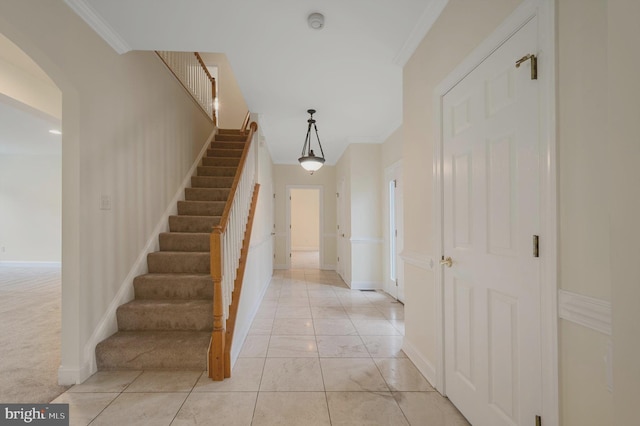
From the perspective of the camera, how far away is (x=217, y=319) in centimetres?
220

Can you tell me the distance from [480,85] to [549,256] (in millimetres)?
1014

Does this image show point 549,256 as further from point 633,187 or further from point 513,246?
point 633,187

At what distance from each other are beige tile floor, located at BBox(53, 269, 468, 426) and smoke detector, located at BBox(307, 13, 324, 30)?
275 cm

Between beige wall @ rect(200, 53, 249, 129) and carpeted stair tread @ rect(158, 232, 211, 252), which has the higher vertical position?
beige wall @ rect(200, 53, 249, 129)

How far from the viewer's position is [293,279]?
6.14 m

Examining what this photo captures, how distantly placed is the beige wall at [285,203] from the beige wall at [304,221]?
500 centimetres

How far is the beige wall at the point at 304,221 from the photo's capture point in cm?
1252

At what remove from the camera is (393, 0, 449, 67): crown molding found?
6.57 feet

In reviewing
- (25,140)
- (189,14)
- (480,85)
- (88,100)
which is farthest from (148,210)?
(25,140)

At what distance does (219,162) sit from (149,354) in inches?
130

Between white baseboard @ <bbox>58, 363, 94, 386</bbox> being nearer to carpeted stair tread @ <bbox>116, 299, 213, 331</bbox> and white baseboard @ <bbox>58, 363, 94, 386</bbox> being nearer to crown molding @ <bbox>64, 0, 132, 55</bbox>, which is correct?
carpeted stair tread @ <bbox>116, 299, 213, 331</bbox>

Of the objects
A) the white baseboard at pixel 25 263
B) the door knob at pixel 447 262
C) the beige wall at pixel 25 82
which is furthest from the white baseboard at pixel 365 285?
the white baseboard at pixel 25 263

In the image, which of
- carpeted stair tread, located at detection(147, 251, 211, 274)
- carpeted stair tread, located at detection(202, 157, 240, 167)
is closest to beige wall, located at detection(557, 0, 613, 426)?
carpeted stair tread, located at detection(147, 251, 211, 274)

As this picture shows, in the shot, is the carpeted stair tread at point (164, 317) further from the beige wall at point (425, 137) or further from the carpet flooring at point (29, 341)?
the beige wall at point (425, 137)
